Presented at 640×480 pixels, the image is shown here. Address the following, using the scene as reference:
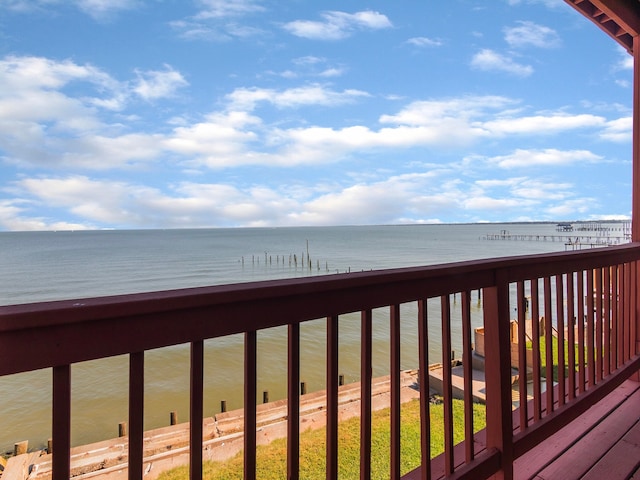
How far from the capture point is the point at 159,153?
1553 inches

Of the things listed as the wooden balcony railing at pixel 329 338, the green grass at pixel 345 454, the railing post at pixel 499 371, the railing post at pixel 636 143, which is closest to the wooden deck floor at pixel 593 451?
the wooden balcony railing at pixel 329 338

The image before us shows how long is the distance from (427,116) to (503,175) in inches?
985

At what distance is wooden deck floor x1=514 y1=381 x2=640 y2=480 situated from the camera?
1.72m

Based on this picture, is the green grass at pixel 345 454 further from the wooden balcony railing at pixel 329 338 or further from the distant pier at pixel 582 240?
the distant pier at pixel 582 240

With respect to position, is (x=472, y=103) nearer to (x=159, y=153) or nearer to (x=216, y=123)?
(x=216, y=123)

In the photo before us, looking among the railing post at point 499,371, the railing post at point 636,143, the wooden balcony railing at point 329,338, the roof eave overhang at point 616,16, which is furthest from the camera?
the railing post at point 636,143

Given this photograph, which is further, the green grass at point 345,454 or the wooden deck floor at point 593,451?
the green grass at point 345,454

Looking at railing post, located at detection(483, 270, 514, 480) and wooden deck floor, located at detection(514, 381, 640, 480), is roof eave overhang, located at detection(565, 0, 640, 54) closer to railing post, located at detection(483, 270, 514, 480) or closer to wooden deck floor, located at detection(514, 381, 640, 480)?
railing post, located at detection(483, 270, 514, 480)

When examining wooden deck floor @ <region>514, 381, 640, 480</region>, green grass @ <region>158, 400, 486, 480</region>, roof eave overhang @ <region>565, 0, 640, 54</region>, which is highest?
roof eave overhang @ <region>565, 0, 640, 54</region>

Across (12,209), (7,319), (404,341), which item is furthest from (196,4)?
(7,319)

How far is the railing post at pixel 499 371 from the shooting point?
1447 mm

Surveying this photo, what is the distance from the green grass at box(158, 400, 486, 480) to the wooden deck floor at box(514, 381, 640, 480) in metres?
2.25

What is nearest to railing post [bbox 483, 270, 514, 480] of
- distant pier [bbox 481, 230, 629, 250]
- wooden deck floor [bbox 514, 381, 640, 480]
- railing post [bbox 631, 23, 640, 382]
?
wooden deck floor [bbox 514, 381, 640, 480]

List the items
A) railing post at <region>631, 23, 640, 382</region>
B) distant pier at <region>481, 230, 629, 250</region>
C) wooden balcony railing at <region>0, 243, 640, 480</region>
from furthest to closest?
distant pier at <region>481, 230, 629, 250</region>, railing post at <region>631, 23, 640, 382</region>, wooden balcony railing at <region>0, 243, 640, 480</region>
